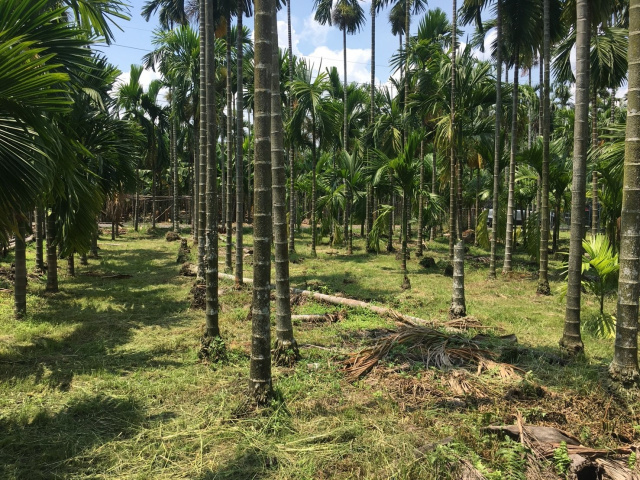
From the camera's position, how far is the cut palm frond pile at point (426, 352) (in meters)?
5.99

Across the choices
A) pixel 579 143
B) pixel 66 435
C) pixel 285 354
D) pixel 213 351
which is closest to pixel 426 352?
Answer: pixel 285 354

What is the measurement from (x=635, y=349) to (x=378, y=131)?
14219 millimetres

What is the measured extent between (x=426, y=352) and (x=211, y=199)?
4025 mm

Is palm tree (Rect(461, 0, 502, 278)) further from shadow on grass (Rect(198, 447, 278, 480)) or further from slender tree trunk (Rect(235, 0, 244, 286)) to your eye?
shadow on grass (Rect(198, 447, 278, 480))

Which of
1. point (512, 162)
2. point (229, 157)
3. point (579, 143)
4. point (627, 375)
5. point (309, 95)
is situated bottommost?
point (627, 375)

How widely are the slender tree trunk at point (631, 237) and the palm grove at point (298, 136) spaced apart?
0.02m

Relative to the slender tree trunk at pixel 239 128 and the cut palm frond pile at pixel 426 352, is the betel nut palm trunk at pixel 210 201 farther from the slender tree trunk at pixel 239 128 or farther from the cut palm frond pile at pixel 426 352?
the slender tree trunk at pixel 239 128

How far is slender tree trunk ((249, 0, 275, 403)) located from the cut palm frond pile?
4.68 ft

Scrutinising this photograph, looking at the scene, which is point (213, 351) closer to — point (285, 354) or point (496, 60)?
point (285, 354)

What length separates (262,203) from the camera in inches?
180

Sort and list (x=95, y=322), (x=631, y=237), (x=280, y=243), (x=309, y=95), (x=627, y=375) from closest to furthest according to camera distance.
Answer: (x=631, y=237), (x=627, y=375), (x=280, y=243), (x=95, y=322), (x=309, y=95)

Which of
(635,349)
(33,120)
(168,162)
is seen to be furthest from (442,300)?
(168,162)

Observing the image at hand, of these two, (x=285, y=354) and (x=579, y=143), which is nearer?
(x=579, y=143)

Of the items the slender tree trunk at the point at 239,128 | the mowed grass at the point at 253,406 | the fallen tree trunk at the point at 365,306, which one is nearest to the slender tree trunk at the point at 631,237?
the mowed grass at the point at 253,406
